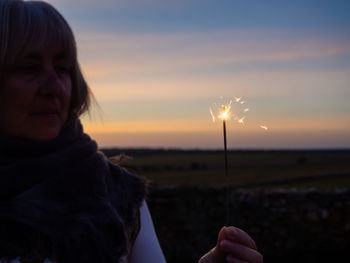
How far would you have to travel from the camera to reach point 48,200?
1.84m

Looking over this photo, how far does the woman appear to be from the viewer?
1714 mm

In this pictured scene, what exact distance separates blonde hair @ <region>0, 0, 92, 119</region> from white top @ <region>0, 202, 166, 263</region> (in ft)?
2.68

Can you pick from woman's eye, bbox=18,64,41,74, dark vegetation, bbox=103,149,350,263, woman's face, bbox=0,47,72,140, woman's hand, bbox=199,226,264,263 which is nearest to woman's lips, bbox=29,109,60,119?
woman's face, bbox=0,47,72,140

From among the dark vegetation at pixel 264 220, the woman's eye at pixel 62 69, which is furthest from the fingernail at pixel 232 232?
the dark vegetation at pixel 264 220

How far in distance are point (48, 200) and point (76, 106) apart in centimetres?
44

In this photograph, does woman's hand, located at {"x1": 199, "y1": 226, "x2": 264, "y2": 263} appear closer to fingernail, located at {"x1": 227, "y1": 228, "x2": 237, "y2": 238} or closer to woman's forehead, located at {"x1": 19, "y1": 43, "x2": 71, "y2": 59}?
fingernail, located at {"x1": 227, "y1": 228, "x2": 237, "y2": 238}

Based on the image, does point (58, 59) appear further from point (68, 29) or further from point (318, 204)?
point (318, 204)

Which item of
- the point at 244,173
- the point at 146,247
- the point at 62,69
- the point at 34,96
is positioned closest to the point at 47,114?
the point at 34,96

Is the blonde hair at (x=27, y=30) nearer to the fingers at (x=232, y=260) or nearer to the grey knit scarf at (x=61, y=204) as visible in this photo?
the grey knit scarf at (x=61, y=204)

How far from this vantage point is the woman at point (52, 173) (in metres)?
1.71

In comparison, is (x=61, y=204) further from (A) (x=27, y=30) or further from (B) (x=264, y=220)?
(B) (x=264, y=220)

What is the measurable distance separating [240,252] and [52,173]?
834 millimetres

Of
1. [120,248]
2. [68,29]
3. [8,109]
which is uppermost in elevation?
[68,29]

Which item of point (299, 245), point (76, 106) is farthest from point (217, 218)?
point (76, 106)
